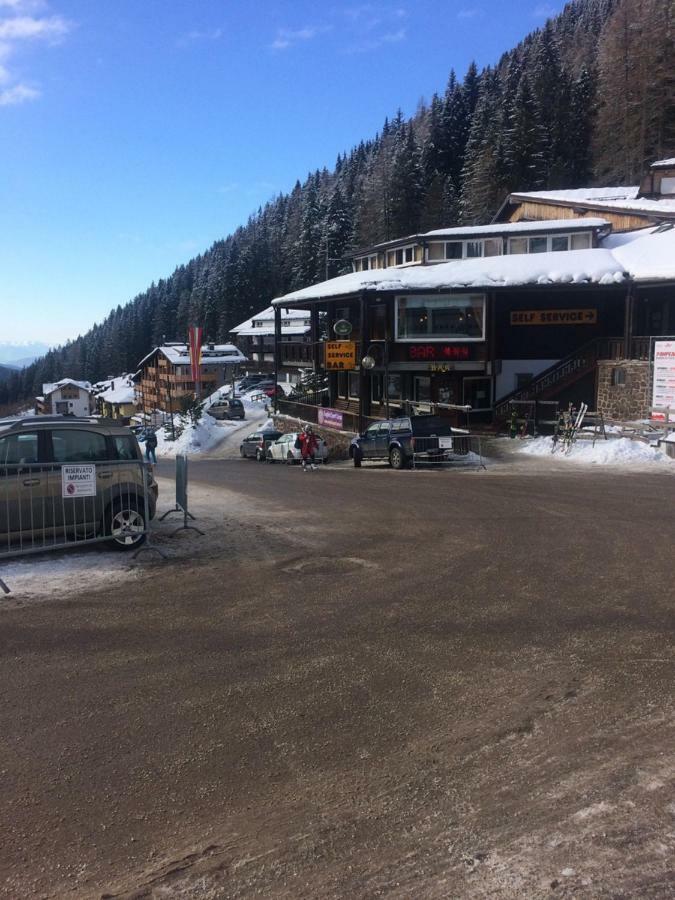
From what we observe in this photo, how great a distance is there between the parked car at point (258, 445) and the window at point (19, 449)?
2642cm

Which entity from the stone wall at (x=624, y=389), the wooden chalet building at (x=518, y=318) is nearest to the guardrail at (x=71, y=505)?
the wooden chalet building at (x=518, y=318)

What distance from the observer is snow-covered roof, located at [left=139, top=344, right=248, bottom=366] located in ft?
311

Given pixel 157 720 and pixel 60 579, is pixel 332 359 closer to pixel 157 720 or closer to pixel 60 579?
pixel 60 579

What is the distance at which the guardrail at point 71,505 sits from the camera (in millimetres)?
8898

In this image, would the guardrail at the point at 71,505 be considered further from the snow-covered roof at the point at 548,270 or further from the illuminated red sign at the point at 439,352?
the illuminated red sign at the point at 439,352

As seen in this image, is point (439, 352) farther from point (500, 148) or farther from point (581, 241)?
point (500, 148)

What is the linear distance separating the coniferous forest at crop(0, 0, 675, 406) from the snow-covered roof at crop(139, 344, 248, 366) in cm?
1355

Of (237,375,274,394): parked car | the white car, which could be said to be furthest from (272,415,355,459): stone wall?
(237,375,274,394): parked car

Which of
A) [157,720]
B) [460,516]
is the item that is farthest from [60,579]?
[460,516]

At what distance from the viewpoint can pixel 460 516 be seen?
12867 millimetres

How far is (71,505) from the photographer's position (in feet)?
30.7

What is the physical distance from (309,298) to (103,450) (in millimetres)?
31168

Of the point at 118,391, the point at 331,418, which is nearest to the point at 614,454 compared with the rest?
the point at 331,418

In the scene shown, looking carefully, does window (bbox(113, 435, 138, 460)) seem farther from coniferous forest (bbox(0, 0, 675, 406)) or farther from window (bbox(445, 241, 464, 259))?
coniferous forest (bbox(0, 0, 675, 406))
